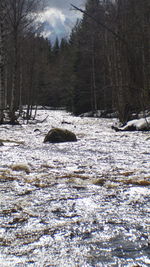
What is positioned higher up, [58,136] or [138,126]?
[138,126]

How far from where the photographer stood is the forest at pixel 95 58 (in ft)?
8.89

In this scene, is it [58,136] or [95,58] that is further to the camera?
[95,58]

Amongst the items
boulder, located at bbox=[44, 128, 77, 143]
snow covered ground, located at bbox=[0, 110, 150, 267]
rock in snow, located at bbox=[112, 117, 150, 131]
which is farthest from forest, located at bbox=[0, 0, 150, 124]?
boulder, located at bbox=[44, 128, 77, 143]

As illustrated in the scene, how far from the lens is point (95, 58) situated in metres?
19.9

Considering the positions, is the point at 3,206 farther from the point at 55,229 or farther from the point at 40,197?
the point at 55,229

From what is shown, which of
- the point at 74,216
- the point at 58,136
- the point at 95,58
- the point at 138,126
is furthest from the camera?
the point at 95,58

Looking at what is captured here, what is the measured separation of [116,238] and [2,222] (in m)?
0.66

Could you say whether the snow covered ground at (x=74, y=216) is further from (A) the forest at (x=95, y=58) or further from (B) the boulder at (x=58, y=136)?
(B) the boulder at (x=58, y=136)

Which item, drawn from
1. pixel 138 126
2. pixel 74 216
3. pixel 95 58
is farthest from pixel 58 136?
pixel 95 58

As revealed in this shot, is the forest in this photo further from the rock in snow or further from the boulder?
the boulder

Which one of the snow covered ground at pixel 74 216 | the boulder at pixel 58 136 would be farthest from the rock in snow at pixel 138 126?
the snow covered ground at pixel 74 216

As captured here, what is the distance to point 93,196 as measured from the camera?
6.23 feet

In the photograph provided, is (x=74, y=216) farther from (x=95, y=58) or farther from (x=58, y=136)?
(x=95, y=58)

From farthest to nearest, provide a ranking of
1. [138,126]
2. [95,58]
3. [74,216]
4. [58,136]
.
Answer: [95,58] < [138,126] < [58,136] < [74,216]
